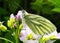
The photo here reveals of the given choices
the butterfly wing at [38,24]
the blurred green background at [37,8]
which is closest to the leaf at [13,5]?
the blurred green background at [37,8]

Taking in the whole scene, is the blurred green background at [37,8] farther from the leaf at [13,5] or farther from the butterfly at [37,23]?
the butterfly at [37,23]

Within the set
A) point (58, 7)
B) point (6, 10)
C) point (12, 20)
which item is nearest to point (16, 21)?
point (12, 20)

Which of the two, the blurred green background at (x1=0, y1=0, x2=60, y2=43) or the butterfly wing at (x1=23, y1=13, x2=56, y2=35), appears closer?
the butterfly wing at (x1=23, y1=13, x2=56, y2=35)

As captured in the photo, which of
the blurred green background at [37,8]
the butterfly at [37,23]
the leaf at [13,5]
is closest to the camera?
the butterfly at [37,23]

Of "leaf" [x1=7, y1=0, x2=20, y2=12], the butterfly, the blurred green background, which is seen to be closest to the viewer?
the butterfly

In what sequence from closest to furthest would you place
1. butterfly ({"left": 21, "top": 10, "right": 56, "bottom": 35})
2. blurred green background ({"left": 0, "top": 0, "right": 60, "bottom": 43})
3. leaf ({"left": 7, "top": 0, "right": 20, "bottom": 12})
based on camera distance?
butterfly ({"left": 21, "top": 10, "right": 56, "bottom": 35})
leaf ({"left": 7, "top": 0, "right": 20, "bottom": 12})
blurred green background ({"left": 0, "top": 0, "right": 60, "bottom": 43})

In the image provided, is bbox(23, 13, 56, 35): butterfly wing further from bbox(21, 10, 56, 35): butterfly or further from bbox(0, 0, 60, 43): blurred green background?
bbox(0, 0, 60, 43): blurred green background

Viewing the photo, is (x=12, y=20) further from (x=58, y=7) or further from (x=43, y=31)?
(x=58, y=7)

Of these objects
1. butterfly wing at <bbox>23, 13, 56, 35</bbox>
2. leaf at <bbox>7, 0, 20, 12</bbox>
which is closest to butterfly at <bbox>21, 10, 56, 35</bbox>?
butterfly wing at <bbox>23, 13, 56, 35</bbox>
